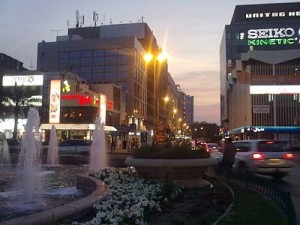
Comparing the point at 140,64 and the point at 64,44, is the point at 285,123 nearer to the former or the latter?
the point at 140,64

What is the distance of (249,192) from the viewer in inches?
458

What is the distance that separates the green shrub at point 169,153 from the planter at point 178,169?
274mm

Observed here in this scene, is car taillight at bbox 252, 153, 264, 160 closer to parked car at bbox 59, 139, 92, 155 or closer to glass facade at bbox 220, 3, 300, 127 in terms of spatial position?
parked car at bbox 59, 139, 92, 155

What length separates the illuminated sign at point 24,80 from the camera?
77.0 metres

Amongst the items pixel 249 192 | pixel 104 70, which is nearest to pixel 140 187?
pixel 249 192

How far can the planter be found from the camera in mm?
11930

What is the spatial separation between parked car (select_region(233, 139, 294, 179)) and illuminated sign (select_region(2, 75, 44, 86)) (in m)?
62.6

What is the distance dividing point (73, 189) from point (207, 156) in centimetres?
404

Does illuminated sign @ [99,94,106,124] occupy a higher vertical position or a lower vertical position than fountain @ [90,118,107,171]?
higher

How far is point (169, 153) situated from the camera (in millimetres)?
12336

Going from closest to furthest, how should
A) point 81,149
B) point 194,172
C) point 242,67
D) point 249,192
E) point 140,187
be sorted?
point 140,187 < point 249,192 < point 194,172 < point 81,149 < point 242,67

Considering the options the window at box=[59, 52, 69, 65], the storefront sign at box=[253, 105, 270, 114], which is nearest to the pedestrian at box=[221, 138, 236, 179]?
the storefront sign at box=[253, 105, 270, 114]

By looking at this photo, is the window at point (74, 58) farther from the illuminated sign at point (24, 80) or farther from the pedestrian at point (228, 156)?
the pedestrian at point (228, 156)

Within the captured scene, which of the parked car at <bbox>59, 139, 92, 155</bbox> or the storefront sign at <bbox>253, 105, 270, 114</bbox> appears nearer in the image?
the parked car at <bbox>59, 139, 92, 155</bbox>
